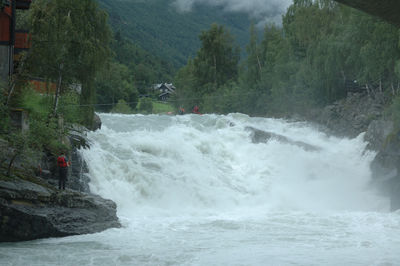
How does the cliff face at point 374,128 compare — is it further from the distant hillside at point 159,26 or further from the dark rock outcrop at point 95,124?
the distant hillside at point 159,26

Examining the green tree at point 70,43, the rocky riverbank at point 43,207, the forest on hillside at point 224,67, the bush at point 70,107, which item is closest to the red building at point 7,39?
the forest on hillside at point 224,67

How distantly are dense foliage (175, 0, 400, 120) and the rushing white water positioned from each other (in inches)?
202

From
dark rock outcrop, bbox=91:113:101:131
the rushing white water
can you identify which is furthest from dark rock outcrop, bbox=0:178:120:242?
dark rock outcrop, bbox=91:113:101:131

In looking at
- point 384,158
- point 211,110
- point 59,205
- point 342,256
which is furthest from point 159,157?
point 211,110

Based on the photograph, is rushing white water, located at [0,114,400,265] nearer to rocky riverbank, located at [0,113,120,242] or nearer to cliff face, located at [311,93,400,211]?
rocky riverbank, located at [0,113,120,242]

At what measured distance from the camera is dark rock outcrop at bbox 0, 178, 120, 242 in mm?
12102

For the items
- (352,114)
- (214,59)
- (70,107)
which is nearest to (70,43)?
(70,107)

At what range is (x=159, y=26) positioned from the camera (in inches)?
6496

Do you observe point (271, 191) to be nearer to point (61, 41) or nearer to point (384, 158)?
point (384, 158)

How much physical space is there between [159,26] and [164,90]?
96862 millimetres

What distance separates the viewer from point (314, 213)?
17297 mm

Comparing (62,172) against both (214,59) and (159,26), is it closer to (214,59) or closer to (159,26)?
(214,59)

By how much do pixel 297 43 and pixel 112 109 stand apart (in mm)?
23134

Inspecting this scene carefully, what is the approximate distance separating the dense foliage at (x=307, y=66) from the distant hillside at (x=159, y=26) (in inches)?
2455
